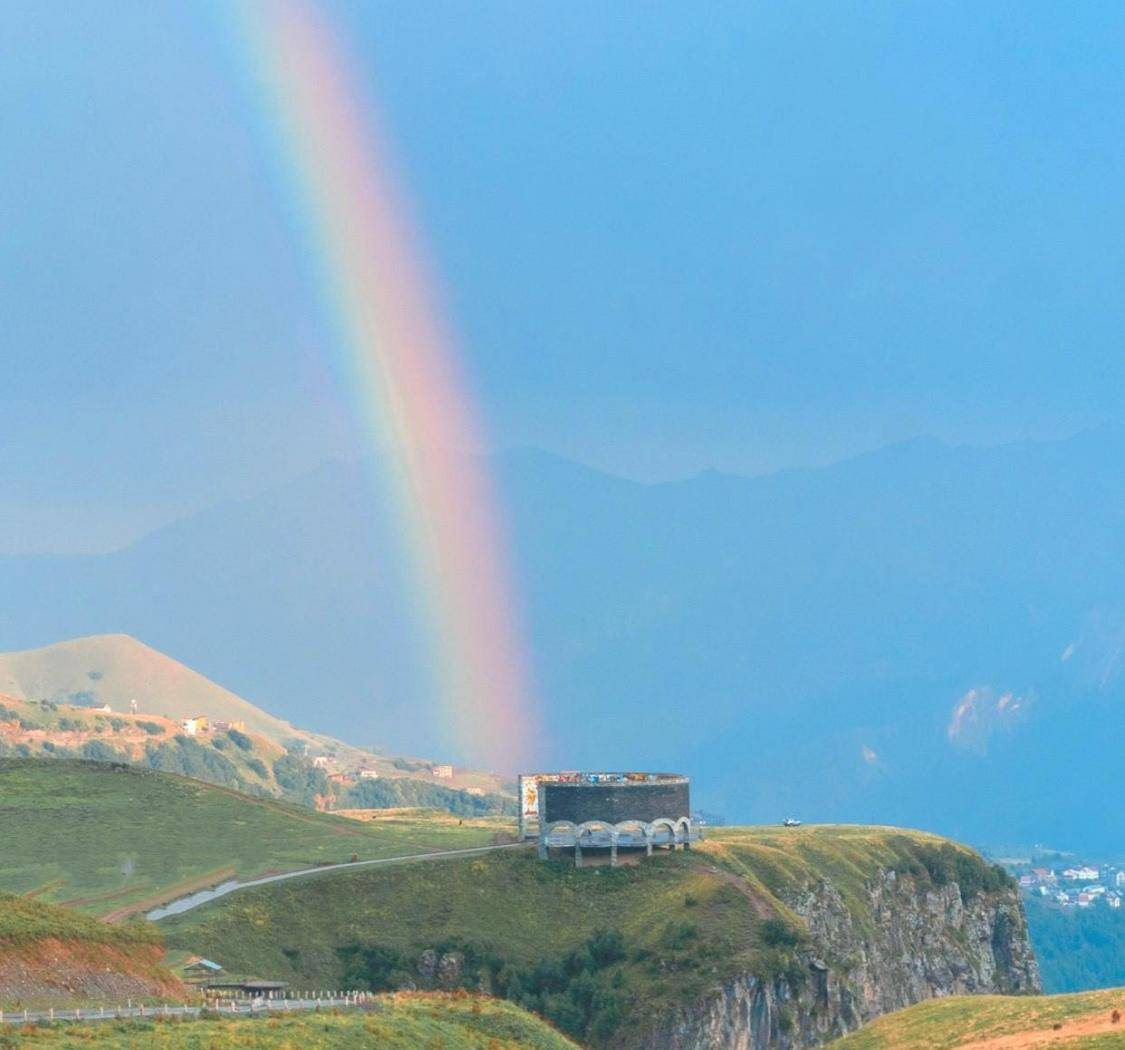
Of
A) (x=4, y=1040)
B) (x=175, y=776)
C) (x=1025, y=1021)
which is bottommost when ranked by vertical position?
(x=4, y=1040)

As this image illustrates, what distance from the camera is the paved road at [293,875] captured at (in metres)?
138

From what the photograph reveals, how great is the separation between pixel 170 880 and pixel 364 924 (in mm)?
17163

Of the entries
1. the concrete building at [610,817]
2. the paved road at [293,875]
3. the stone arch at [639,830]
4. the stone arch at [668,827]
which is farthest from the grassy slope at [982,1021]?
the stone arch at [668,827]

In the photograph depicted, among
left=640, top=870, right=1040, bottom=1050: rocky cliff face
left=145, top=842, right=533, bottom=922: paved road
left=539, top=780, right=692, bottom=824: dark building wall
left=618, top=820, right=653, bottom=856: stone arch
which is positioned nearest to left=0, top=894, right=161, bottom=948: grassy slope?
left=145, top=842, right=533, bottom=922: paved road

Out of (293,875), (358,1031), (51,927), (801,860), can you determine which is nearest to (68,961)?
(51,927)

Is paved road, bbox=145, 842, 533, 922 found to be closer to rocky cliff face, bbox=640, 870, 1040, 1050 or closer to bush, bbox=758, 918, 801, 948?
rocky cliff face, bbox=640, 870, 1040, 1050

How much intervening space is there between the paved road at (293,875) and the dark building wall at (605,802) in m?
4.99

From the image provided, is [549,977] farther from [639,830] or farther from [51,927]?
[51,927]

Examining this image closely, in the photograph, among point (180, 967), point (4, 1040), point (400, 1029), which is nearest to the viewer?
point (4, 1040)

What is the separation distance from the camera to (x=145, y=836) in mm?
164000

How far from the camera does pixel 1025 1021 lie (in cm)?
9312

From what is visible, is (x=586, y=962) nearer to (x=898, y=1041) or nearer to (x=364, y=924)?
(x=364, y=924)

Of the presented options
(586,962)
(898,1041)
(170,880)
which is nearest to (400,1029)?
(898,1041)

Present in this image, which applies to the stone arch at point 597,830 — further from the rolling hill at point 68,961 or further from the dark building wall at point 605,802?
the rolling hill at point 68,961
